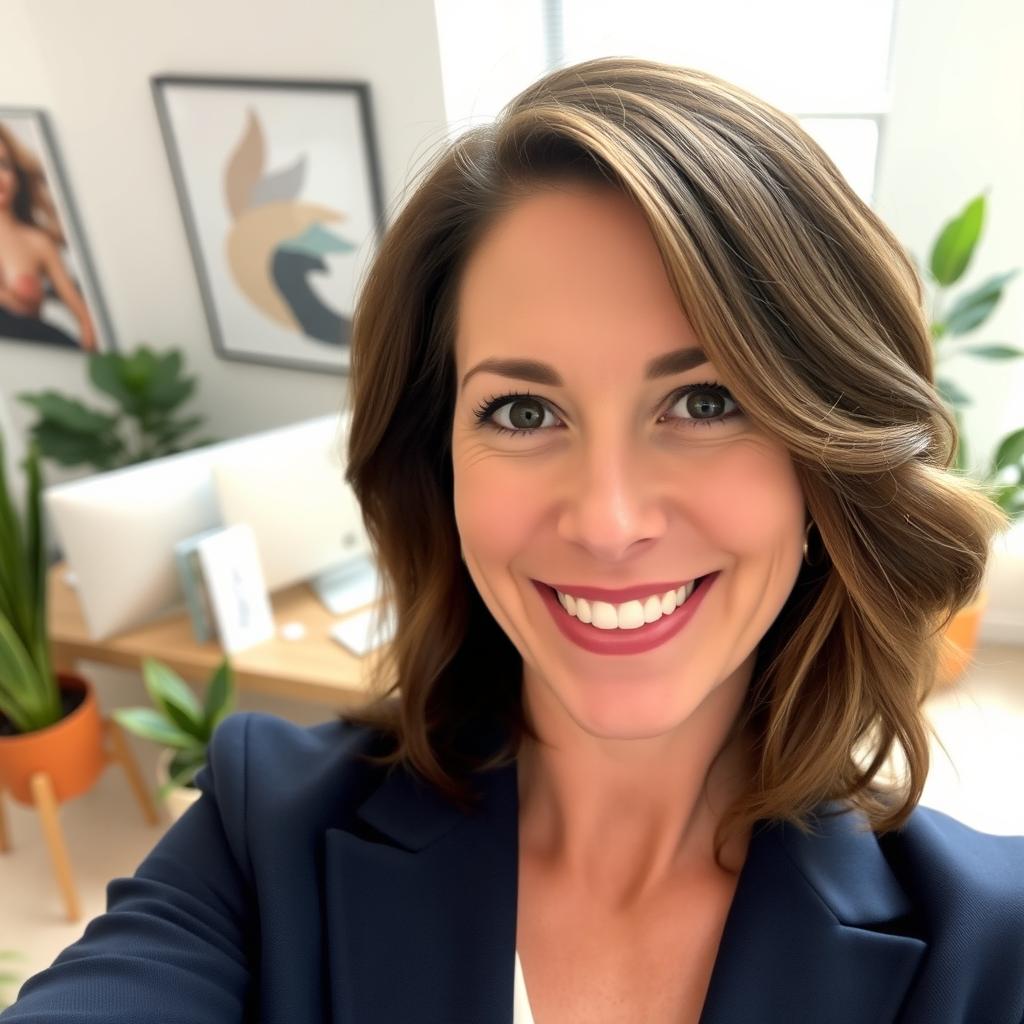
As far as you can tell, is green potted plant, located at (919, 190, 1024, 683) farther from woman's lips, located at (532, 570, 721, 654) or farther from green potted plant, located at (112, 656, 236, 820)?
A: green potted plant, located at (112, 656, 236, 820)

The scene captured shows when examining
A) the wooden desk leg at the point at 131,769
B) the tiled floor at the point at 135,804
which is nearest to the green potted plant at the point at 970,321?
the tiled floor at the point at 135,804

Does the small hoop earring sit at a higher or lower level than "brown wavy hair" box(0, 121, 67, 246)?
lower

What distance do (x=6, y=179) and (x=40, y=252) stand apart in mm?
244

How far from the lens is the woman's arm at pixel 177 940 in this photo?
2.83 feet

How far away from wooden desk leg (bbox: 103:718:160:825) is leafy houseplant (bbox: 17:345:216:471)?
944mm

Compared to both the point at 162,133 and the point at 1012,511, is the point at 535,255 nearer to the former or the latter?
the point at 1012,511

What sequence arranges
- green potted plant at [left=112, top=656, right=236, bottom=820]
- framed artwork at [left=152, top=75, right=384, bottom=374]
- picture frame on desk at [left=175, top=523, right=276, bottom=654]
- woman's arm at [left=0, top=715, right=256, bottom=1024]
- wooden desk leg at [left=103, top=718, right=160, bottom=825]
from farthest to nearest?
framed artwork at [left=152, top=75, right=384, bottom=374]
wooden desk leg at [left=103, top=718, right=160, bottom=825]
picture frame on desk at [left=175, top=523, right=276, bottom=654]
green potted plant at [left=112, top=656, right=236, bottom=820]
woman's arm at [left=0, top=715, right=256, bottom=1024]

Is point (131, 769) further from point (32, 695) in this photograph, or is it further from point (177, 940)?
point (177, 940)

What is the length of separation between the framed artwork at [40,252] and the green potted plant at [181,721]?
5.81ft

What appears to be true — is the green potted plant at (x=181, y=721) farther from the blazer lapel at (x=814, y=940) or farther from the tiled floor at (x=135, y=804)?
the blazer lapel at (x=814, y=940)

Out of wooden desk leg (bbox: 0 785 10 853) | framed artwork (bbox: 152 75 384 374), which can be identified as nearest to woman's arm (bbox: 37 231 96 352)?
framed artwork (bbox: 152 75 384 374)

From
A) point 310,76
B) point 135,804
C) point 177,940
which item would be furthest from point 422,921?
point 310,76

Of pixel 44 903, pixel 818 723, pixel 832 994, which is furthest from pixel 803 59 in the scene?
pixel 44 903

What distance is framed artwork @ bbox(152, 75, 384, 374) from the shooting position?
8.64 ft
